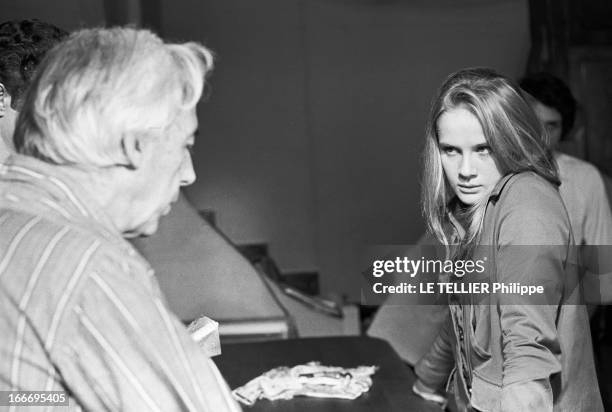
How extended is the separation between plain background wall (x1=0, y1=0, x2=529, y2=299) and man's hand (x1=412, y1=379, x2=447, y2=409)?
3.36 metres

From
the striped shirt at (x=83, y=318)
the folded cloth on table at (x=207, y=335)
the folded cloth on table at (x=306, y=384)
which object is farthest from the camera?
the folded cloth on table at (x=306, y=384)

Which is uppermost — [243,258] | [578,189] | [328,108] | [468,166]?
[468,166]

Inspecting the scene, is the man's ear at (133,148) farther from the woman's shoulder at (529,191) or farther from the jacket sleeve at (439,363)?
the jacket sleeve at (439,363)

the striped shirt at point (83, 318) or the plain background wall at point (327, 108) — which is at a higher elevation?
the striped shirt at point (83, 318)

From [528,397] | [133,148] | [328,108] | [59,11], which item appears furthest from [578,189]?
[328,108]

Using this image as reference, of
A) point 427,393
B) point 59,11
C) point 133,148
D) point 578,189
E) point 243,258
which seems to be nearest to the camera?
point 133,148

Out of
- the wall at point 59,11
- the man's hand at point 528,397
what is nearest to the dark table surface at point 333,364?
the man's hand at point 528,397

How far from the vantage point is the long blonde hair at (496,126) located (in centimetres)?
182

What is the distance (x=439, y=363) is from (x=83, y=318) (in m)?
1.29

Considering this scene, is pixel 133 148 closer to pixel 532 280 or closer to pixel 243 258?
pixel 532 280

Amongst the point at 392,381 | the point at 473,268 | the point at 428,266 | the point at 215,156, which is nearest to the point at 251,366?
the point at 392,381

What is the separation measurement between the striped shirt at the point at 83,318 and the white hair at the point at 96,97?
5cm

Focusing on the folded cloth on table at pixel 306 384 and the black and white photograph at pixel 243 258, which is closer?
the black and white photograph at pixel 243 258

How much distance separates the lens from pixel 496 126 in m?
1.81
